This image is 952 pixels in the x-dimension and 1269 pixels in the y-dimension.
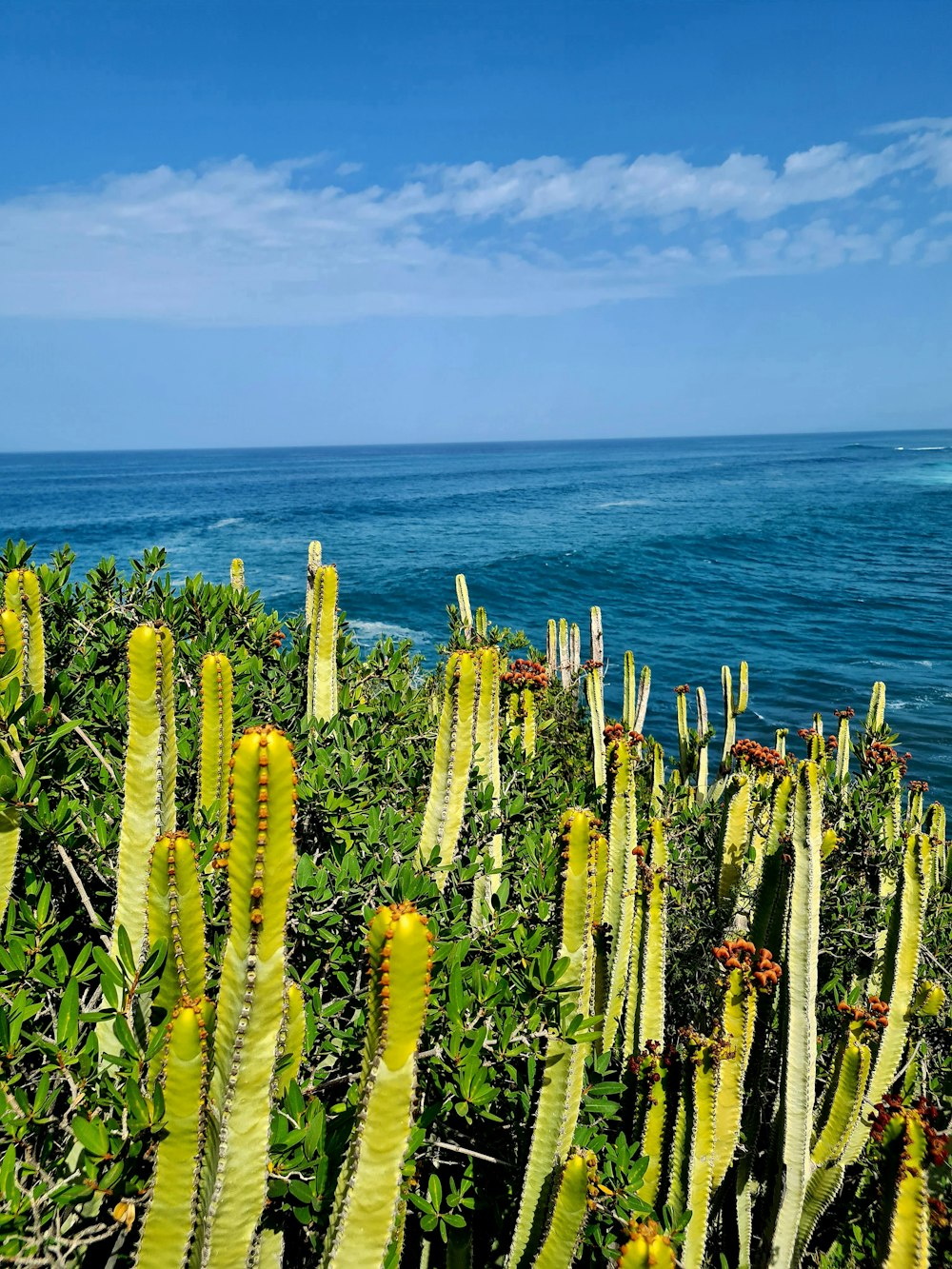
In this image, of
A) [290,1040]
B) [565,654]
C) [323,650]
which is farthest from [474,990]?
[565,654]

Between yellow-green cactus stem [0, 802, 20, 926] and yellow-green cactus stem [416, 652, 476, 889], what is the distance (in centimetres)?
206

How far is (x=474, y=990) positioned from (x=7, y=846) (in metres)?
2.06

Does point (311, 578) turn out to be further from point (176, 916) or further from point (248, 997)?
point (248, 997)

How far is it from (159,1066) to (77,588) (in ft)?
17.5

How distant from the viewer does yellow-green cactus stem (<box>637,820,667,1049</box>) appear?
461cm

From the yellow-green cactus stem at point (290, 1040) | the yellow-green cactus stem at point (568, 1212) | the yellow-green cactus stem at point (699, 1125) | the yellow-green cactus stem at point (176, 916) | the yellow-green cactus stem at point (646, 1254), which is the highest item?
the yellow-green cactus stem at point (176, 916)

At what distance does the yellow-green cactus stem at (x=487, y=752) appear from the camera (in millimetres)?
4492

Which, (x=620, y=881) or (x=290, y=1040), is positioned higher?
(x=290, y=1040)

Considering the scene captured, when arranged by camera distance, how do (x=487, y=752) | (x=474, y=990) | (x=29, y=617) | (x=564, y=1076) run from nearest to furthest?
(x=564, y=1076) < (x=474, y=990) < (x=29, y=617) < (x=487, y=752)

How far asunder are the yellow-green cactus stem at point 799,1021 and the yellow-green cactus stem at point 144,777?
132 inches

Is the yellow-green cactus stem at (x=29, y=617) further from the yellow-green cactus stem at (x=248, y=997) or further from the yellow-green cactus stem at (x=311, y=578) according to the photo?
the yellow-green cactus stem at (x=248, y=997)

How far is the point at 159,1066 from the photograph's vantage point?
2.48 metres

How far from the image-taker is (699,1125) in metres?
3.72

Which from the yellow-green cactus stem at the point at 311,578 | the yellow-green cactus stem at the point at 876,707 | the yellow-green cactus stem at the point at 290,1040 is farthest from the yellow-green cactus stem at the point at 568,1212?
the yellow-green cactus stem at the point at 876,707
